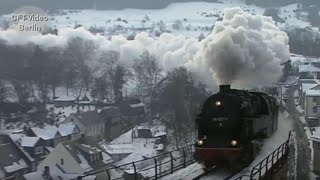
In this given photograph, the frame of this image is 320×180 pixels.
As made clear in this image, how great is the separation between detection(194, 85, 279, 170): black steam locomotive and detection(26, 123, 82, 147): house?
3104 centimetres

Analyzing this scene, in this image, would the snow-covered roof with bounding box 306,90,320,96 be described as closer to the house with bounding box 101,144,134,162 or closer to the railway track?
the house with bounding box 101,144,134,162

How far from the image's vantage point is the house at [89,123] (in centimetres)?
5069

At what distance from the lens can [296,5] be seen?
495 feet

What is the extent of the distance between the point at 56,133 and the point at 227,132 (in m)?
33.5

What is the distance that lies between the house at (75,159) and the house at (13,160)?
4.70ft

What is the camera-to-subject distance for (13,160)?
38.2m

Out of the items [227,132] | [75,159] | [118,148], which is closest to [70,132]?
[118,148]

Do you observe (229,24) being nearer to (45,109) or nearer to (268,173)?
(268,173)

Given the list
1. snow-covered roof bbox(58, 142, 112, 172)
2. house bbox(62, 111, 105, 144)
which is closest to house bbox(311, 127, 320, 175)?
snow-covered roof bbox(58, 142, 112, 172)

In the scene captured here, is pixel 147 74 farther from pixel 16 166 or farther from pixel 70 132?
pixel 16 166

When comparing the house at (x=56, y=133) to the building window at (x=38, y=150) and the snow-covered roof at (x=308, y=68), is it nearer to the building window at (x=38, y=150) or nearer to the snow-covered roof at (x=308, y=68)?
the building window at (x=38, y=150)

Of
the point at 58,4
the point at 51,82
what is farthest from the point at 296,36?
the point at 51,82

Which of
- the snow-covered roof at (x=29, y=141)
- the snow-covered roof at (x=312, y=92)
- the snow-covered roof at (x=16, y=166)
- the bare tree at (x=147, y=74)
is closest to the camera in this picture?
the snow-covered roof at (x=16, y=166)

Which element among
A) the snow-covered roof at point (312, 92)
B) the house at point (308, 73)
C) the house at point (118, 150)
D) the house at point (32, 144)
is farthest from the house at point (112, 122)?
the house at point (308, 73)
